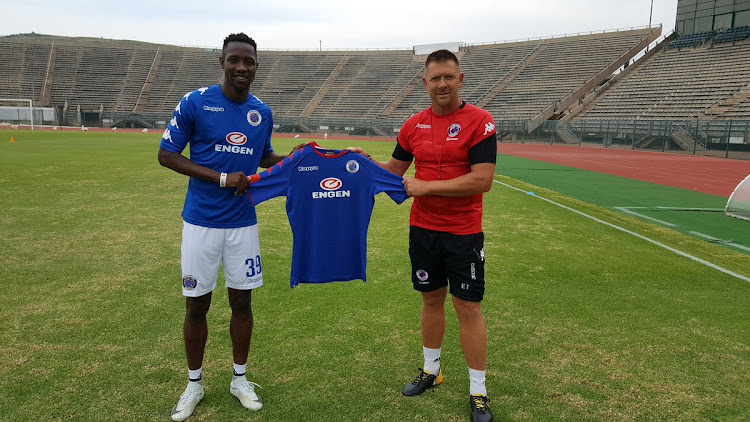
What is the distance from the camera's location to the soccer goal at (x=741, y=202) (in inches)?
366

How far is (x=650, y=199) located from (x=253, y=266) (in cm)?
1155

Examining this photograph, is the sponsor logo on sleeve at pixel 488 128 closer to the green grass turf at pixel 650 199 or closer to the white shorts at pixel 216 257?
the white shorts at pixel 216 257

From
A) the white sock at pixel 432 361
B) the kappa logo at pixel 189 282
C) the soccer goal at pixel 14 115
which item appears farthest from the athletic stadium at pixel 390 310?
the soccer goal at pixel 14 115

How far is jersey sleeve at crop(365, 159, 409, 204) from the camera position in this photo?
3.47 metres

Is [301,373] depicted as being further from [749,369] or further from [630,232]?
[630,232]

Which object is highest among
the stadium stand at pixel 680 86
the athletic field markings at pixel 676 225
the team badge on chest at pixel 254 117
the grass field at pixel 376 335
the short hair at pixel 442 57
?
the stadium stand at pixel 680 86

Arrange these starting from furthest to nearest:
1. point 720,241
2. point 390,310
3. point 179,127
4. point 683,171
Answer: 1. point 683,171
2. point 720,241
3. point 390,310
4. point 179,127

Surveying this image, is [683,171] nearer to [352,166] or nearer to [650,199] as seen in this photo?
[650,199]

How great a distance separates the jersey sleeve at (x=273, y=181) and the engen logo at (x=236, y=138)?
22 cm

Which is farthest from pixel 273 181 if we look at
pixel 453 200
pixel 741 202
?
pixel 741 202

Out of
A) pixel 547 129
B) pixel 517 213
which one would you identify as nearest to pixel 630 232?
pixel 517 213

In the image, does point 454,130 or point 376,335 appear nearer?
point 454,130

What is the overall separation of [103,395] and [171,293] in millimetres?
1957

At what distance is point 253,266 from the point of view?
325cm
